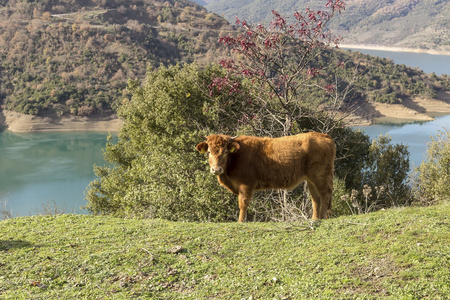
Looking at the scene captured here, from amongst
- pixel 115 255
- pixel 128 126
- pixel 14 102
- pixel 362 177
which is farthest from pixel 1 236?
pixel 14 102

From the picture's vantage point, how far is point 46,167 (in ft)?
145

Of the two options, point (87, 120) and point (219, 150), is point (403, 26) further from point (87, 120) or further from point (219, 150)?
point (219, 150)

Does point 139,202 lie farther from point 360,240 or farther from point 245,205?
point 360,240

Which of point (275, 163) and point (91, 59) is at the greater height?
point (91, 59)

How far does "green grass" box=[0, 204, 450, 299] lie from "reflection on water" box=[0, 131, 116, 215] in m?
21.2

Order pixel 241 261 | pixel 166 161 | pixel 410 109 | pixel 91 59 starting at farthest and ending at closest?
pixel 91 59 < pixel 410 109 < pixel 166 161 < pixel 241 261

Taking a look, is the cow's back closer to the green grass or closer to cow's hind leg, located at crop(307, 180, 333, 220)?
cow's hind leg, located at crop(307, 180, 333, 220)

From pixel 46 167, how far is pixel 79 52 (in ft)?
108

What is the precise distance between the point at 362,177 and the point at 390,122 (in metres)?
44.8

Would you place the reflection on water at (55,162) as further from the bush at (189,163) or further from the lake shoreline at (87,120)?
the bush at (189,163)

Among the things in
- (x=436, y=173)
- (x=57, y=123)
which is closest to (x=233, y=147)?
(x=436, y=173)

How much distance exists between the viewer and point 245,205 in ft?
26.8

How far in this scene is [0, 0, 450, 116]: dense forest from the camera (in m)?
60.0

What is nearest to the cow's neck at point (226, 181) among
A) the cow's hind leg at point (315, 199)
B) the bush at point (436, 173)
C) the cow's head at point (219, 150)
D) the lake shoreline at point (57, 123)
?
the cow's head at point (219, 150)
